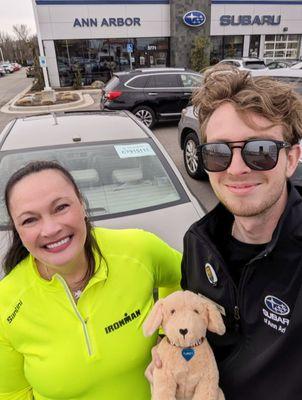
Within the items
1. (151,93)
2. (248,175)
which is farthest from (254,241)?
(151,93)

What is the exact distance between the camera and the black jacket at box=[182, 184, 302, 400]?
3.85 feet

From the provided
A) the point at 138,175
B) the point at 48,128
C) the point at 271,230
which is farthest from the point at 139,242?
the point at 48,128

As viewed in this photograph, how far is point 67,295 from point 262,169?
0.93 m

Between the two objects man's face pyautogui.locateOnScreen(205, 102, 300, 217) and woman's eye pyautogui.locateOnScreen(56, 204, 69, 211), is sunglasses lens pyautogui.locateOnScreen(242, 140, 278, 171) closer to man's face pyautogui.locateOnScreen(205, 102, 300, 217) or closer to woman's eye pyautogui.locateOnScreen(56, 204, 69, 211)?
man's face pyautogui.locateOnScreen(205, 102, 300, 217)

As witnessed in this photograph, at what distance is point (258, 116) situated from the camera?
4.35ft

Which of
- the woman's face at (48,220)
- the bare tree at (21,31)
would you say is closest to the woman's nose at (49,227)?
the woman's face at (48,220)

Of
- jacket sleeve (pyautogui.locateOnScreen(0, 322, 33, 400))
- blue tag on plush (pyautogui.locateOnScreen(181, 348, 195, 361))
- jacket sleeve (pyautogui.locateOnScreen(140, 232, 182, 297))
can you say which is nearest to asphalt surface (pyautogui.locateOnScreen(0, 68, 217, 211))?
jacket sleeve (pyautogui.locateOnScreen(140, 232, 182, 297))

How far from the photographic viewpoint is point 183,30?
842 inches

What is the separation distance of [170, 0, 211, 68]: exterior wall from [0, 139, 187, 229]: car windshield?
2064 cm

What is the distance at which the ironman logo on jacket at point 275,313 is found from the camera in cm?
118

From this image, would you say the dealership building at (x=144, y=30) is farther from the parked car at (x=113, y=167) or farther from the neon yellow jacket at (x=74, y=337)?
the neon yellow jacket at (x=74, y=337)

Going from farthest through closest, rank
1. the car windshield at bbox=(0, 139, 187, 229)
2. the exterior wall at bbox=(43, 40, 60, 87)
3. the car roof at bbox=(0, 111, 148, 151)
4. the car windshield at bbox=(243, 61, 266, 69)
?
the exterior wall at bbox=(43, 40, 60, 87) → the car windshield at bbox=(243, 61, 266, 69) → the car roof at bbox=(0, 111, 148, 151) → the car windshield at bbox=(0, 139, 187, 229)

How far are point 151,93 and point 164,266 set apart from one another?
9.26 m

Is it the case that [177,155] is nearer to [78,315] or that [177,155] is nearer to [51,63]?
[78,315]
